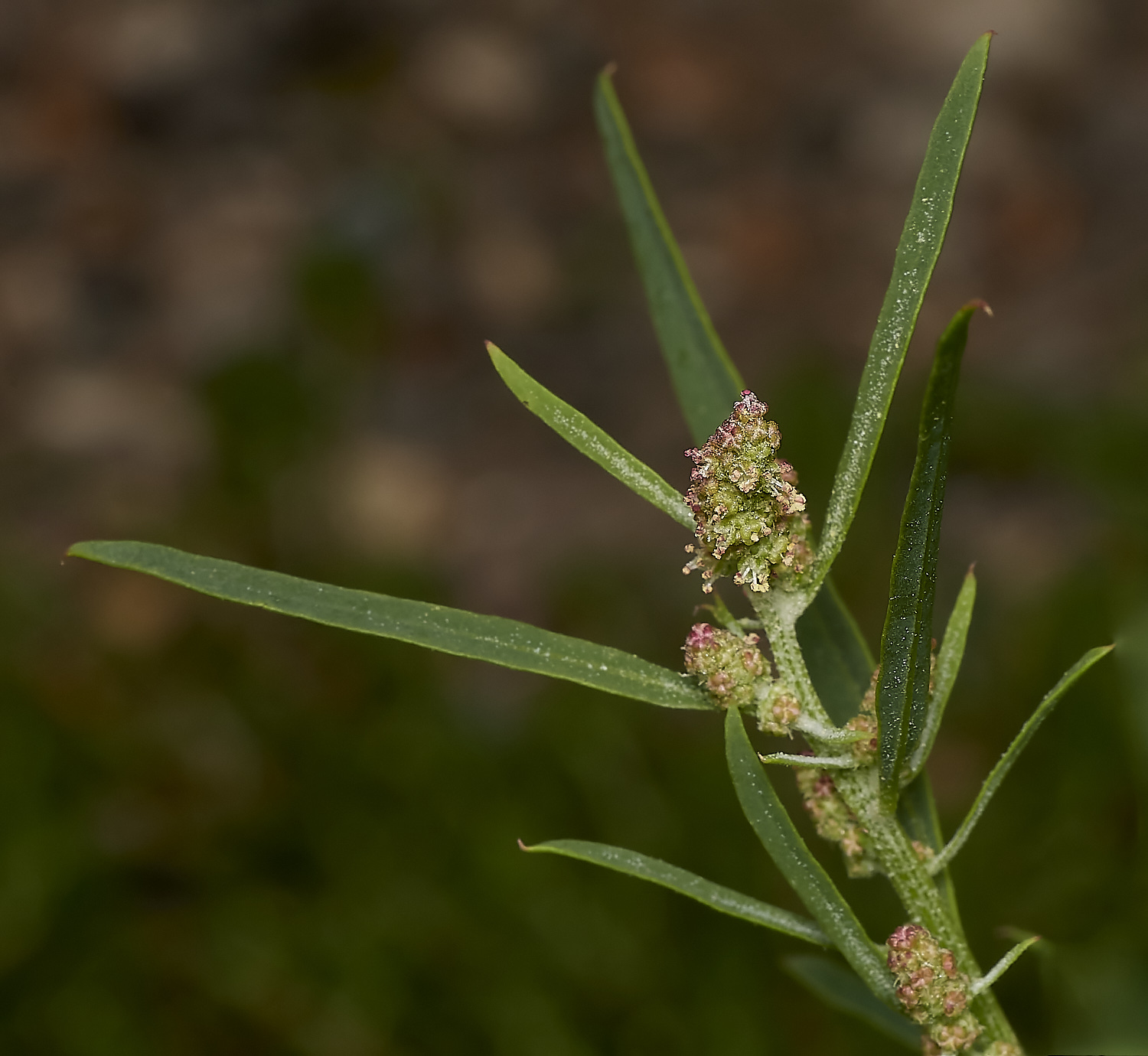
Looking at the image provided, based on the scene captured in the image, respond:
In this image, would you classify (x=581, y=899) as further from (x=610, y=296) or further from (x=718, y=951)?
(x=610, y=296)

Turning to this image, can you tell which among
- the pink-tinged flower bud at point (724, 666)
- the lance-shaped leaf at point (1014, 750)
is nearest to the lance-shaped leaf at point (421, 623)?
the pink-tinged flower bud at point (724, 666)

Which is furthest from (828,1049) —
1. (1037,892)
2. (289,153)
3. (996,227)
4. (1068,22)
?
(1068,22)

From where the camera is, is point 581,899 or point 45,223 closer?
point 581,899

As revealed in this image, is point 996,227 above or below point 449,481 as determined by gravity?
above

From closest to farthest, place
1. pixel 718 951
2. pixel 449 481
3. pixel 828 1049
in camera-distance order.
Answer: pixel 828 1049
pixel 718 951
pixel 449 481

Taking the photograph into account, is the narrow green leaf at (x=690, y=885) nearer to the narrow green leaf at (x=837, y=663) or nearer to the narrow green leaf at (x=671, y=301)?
the narrow green leaf at (x=837, y=663)

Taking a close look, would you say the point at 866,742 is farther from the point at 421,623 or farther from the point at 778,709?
the point at 421,623

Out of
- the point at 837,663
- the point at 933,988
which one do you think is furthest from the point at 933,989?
the point at 837,663
